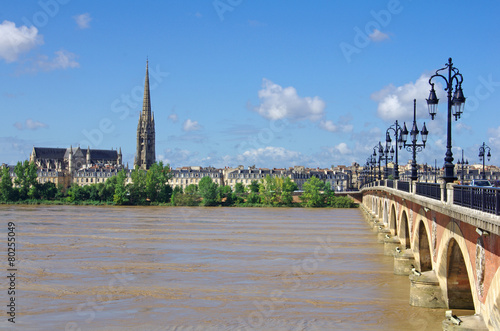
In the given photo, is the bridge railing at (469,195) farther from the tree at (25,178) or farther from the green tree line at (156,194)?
the tree at (25,178)

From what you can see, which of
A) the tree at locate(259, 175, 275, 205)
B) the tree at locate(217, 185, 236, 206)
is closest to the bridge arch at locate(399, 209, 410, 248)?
the tree at locate(259, 175, 275, 205)

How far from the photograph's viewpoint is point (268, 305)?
66.2ft

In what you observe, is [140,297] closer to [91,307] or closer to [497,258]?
[91,307]

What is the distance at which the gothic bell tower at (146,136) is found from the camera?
170 meters

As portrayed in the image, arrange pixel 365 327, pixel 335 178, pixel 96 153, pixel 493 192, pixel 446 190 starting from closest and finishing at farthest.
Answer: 1. pixel 493 192
2. pixel 446 190
3. pixel 365 327
4. pixel 335 178
5. pixel 96 153

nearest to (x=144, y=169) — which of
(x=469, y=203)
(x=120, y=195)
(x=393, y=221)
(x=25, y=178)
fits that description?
(x=25, y=178)

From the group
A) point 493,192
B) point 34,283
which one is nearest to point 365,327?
point 493,192

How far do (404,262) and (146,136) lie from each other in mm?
150744

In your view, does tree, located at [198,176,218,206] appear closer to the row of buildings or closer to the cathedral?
the row of buildings

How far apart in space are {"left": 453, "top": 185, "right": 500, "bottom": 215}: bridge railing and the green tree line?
83.1 meters

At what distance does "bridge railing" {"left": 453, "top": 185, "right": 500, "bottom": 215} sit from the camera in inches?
410

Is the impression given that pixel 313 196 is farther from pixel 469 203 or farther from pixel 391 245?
pixel 469 203

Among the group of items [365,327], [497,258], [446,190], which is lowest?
[365,327]

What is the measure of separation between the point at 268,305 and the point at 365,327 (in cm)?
370
